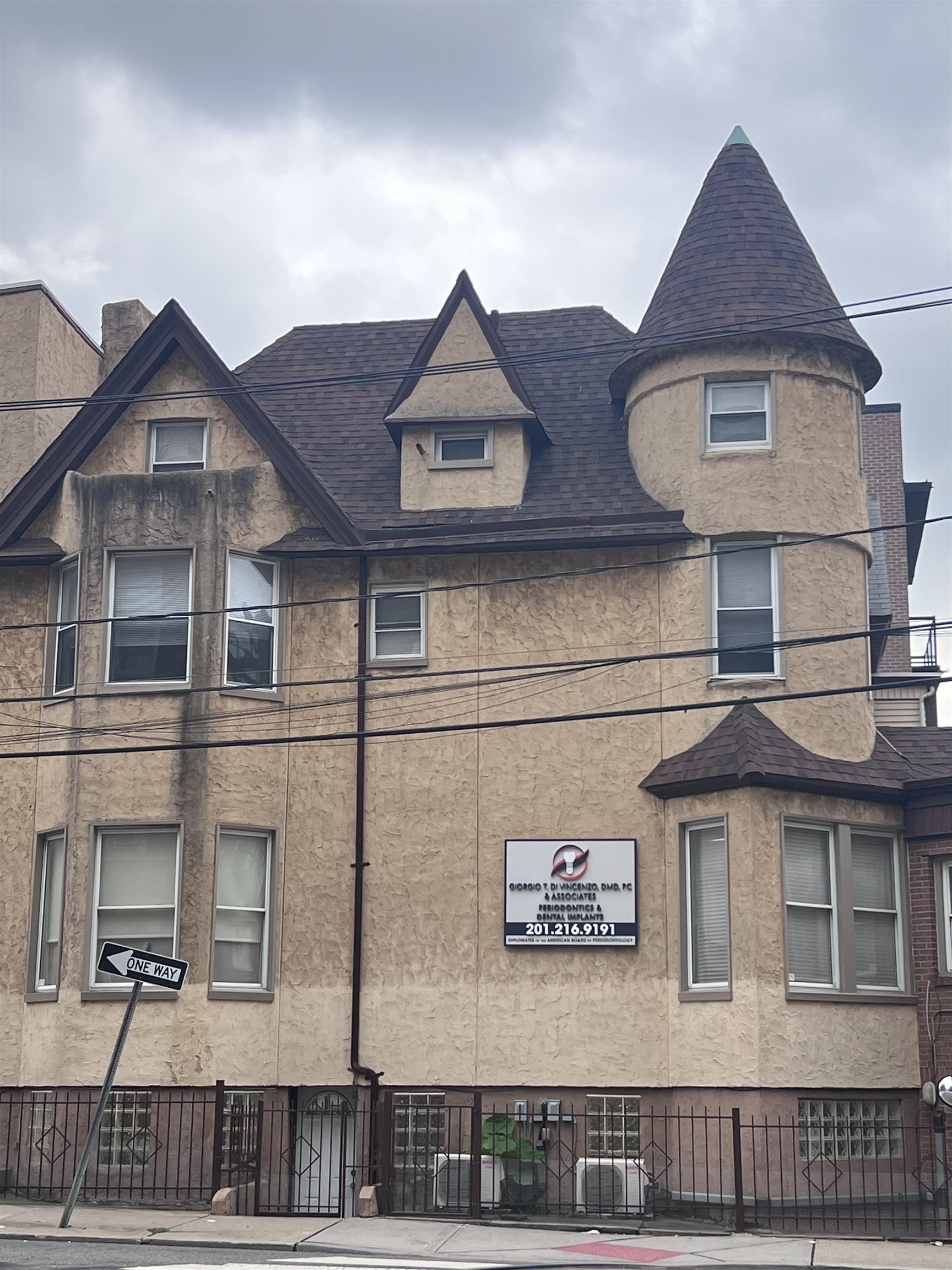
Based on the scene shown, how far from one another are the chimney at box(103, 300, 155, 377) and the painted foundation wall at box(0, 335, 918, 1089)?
471cm

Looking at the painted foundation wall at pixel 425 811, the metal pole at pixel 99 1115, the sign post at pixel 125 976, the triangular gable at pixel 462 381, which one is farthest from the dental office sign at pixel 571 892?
the triangular gable at pixel 462 381

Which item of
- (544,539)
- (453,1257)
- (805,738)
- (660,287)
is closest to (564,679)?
(544,539)

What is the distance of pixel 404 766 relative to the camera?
2141 cm

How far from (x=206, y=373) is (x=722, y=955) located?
425 inches

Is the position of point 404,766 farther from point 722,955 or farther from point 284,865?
point 722,955

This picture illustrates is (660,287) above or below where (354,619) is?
above

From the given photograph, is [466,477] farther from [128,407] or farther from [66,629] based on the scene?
[66,629]

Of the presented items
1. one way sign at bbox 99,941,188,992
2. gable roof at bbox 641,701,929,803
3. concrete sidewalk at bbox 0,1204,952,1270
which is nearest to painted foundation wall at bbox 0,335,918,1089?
gable roof at bbox 641,701,929,803

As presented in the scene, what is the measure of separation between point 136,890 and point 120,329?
1058cm

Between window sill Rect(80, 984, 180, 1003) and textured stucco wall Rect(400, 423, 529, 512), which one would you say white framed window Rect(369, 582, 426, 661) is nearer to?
textured stucco wall Rect(400, 423, 529, 512)

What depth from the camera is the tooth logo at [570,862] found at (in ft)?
67.8

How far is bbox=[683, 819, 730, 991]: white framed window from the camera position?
19625 mm

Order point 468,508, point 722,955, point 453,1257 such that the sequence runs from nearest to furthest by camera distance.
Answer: point 453,1257, point 722,955, point 468,508

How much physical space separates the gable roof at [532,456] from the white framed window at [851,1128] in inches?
297
